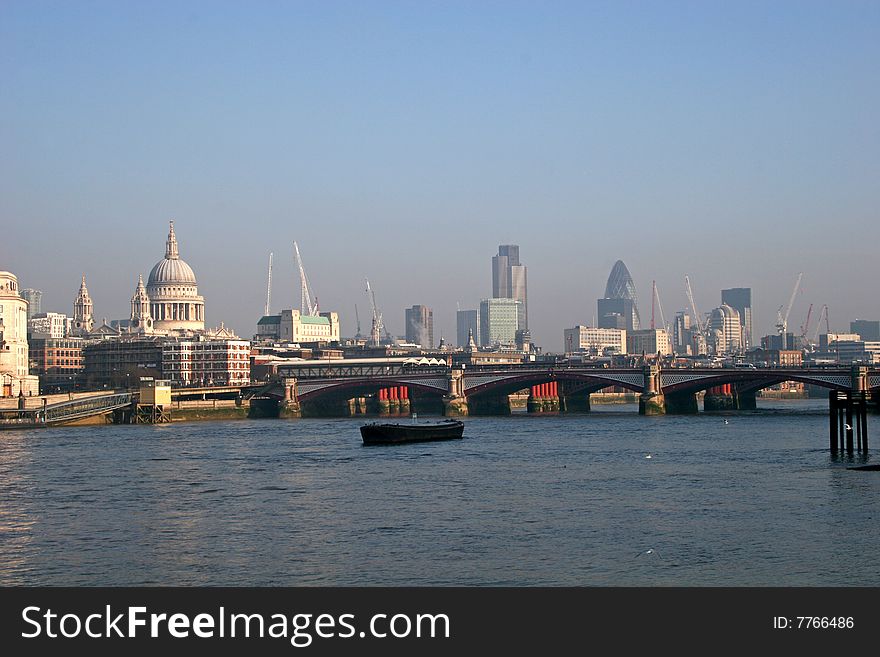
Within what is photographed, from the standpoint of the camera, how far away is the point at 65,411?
5153 inches

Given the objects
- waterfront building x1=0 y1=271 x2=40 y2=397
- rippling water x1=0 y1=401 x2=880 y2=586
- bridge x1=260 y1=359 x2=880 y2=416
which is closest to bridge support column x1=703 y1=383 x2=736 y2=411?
bridge x1=260 y1=359 x2=880 y2=416

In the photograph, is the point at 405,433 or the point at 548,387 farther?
the point at 548,387

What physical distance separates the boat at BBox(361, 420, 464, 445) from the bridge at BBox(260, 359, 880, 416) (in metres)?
41.5

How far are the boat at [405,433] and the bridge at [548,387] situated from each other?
136 ft

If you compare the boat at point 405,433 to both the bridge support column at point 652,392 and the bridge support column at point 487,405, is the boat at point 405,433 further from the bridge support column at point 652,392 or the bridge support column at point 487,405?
the bridge support column at point 487,405

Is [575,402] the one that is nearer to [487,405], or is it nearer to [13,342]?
[487,405]

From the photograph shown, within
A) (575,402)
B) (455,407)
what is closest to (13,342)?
(455,407)

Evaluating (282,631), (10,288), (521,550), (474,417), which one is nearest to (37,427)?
(474,417)

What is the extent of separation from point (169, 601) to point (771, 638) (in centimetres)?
1574

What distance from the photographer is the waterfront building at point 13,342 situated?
16500 cm

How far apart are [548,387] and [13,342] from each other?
232ft

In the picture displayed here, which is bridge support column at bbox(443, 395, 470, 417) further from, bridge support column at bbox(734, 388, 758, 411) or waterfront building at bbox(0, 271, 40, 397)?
waterfront building at bbox(0, 271, 40, 397)

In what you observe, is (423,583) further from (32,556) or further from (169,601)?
(32,556)

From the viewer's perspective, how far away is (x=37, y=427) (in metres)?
124
